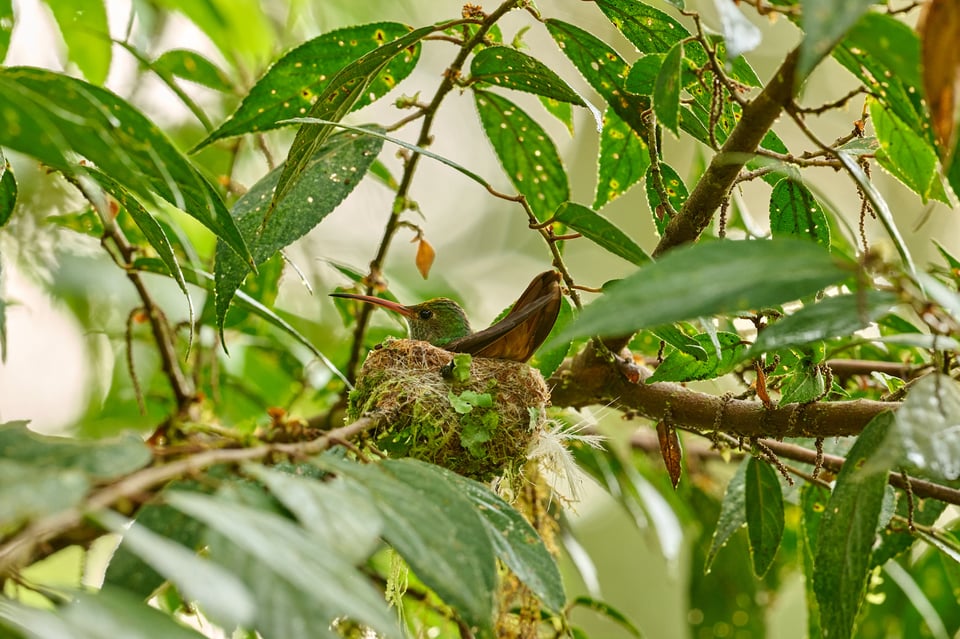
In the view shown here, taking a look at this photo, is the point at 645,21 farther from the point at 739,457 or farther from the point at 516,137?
the point at 739,457

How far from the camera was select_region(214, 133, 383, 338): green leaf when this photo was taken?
1.40 meters

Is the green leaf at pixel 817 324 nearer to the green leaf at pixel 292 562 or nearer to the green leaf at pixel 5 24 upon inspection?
the green leaf at pixel 292 562

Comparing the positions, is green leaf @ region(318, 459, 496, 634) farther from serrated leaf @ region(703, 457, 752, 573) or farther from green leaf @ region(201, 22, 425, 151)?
serrated leaf @ region(703, 457, 752, 573)

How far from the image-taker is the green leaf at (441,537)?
88cm

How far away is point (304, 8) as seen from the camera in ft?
9.70

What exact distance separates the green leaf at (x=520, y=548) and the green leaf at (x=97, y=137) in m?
0.44

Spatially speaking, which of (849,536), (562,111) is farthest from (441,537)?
(562,111)

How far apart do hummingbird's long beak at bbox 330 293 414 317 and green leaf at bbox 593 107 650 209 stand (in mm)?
647

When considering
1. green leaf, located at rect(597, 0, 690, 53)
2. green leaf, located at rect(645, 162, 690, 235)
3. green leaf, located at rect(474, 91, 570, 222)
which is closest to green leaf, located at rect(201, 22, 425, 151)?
green leaf, located at rect(474, 91, 570, 222)

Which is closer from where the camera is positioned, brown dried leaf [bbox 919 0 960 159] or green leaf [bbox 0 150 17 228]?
brown dried leaf [bbox 919 0 960 159]

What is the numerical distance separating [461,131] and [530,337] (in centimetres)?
456

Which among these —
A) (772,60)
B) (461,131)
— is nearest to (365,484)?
(461,131)

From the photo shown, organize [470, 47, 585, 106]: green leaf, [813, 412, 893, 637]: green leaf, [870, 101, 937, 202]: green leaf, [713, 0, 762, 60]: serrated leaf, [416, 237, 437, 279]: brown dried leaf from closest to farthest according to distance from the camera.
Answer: [713, 0, 762, 60]: serrated leaf, [813, 412, 893, 637]: green leaf, [870, 101, 937, 202]: green leaf, [470, 47, 585, 106]: green leaf, [416, 237, 437, 279]: brown dried leaf

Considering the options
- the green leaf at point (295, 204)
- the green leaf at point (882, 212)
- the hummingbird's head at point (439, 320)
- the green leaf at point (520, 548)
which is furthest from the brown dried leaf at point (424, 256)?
the green leaf at point (882, 212)
